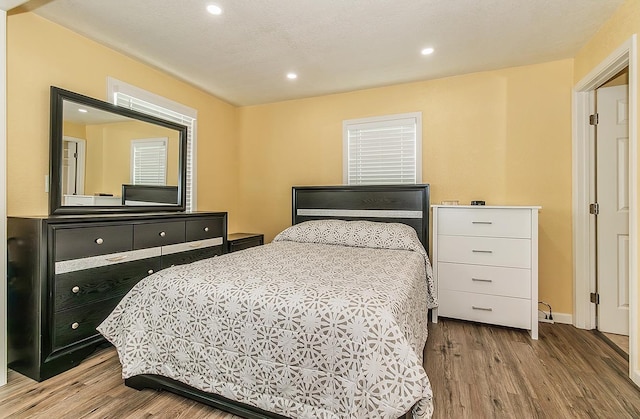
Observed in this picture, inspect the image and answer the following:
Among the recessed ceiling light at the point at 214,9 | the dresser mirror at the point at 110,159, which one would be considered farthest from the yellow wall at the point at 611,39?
the dresser mirror at the point at 110,159

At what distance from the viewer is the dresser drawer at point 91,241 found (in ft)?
6.31

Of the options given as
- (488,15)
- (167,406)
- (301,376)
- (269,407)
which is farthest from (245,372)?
(488,15)

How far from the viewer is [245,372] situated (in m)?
1.44

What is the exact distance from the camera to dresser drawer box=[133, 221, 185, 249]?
94.6 inches

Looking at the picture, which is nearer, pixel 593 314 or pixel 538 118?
pixel 593 314

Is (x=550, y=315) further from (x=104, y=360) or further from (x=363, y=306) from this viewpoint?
(x=104, y=360)

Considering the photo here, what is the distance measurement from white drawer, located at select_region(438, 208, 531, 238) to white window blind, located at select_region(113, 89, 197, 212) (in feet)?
9.07

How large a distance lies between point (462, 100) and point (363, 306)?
2.72 metres

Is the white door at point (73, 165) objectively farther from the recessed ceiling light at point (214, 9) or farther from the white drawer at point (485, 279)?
the white drawer at point (485, 279)

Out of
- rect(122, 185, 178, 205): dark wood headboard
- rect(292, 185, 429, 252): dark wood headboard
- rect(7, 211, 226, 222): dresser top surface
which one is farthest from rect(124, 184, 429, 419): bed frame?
rect(122, 185, 178, 205): dark wood headboard

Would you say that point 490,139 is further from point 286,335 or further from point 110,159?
point 110,159

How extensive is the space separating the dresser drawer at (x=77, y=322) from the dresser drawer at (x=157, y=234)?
46 centimetres

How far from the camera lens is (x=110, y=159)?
266 centimetres

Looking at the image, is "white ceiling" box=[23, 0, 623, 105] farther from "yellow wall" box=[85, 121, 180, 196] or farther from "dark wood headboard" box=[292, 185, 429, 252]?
"dark wood headboard" box=[292, 185, 429, 252]
